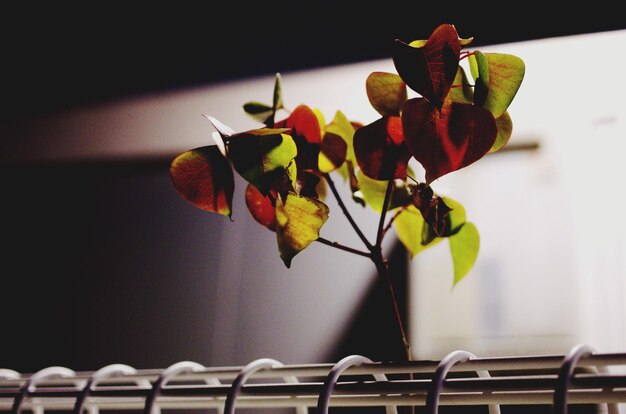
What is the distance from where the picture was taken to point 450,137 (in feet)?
1.36

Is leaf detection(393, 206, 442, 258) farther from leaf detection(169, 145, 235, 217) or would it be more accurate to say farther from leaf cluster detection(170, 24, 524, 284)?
leaf detection(169, 145, 235, 217)

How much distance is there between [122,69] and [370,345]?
0.78m

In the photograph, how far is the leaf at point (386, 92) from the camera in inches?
19.3

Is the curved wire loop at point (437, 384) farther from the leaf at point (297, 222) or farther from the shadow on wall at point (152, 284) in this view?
the shadow on wall at point (152, 284)

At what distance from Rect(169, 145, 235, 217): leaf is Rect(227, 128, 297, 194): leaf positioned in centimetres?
3

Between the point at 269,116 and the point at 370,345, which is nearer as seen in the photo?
the point at 269,116

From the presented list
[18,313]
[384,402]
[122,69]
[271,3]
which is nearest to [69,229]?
[18,313]

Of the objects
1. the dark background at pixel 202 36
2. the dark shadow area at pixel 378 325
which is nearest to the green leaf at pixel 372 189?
the dark shadow area at pixel 378 325

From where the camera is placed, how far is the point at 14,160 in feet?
4.56

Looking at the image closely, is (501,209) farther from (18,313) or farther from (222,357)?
(18,313)

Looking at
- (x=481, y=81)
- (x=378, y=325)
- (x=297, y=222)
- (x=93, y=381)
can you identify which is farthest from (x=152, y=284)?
(x=481, y=81)

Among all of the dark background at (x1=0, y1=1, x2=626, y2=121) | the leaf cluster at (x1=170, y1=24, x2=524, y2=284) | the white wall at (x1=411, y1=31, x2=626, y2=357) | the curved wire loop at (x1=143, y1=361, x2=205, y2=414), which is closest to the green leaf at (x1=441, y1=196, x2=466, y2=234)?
the leaf cluster at (x1=170, y1=24, x2=524, y2=284)

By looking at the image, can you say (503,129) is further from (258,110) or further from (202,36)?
(202,36)

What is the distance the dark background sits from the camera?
0.94 m
